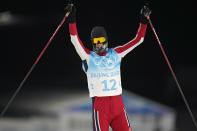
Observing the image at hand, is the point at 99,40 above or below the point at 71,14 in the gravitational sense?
below

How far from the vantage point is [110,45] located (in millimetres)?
3330

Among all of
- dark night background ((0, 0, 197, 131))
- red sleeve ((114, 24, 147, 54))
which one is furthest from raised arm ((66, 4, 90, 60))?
dark night background ((0, 0, 197, 131))

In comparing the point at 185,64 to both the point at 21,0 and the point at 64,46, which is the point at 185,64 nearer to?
the point at 64,46

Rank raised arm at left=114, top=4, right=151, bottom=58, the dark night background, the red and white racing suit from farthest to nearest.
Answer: the dark night background, raised arm at left=114, top=4, right=151, bottom=58, the red and white racing suit

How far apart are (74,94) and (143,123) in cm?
105

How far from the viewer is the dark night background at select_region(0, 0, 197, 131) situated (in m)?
3.47

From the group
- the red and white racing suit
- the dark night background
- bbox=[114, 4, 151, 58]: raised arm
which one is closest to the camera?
the red and white racing suit

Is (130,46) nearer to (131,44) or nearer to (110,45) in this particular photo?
(131,44)

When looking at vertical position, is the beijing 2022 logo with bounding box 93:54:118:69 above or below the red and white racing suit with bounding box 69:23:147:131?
above

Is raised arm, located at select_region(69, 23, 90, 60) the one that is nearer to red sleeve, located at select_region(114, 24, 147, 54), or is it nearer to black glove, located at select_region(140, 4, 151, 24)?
red sleeve, located at select_region(114, 24, 147, 54)

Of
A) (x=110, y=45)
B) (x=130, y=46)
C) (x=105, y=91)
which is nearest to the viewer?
(x=105, y=91)

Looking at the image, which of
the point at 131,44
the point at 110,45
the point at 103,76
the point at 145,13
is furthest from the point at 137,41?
the point at 110,45

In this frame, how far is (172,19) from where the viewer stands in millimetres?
3541

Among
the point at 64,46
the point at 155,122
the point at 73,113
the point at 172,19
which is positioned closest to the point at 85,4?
the point at 64,46
